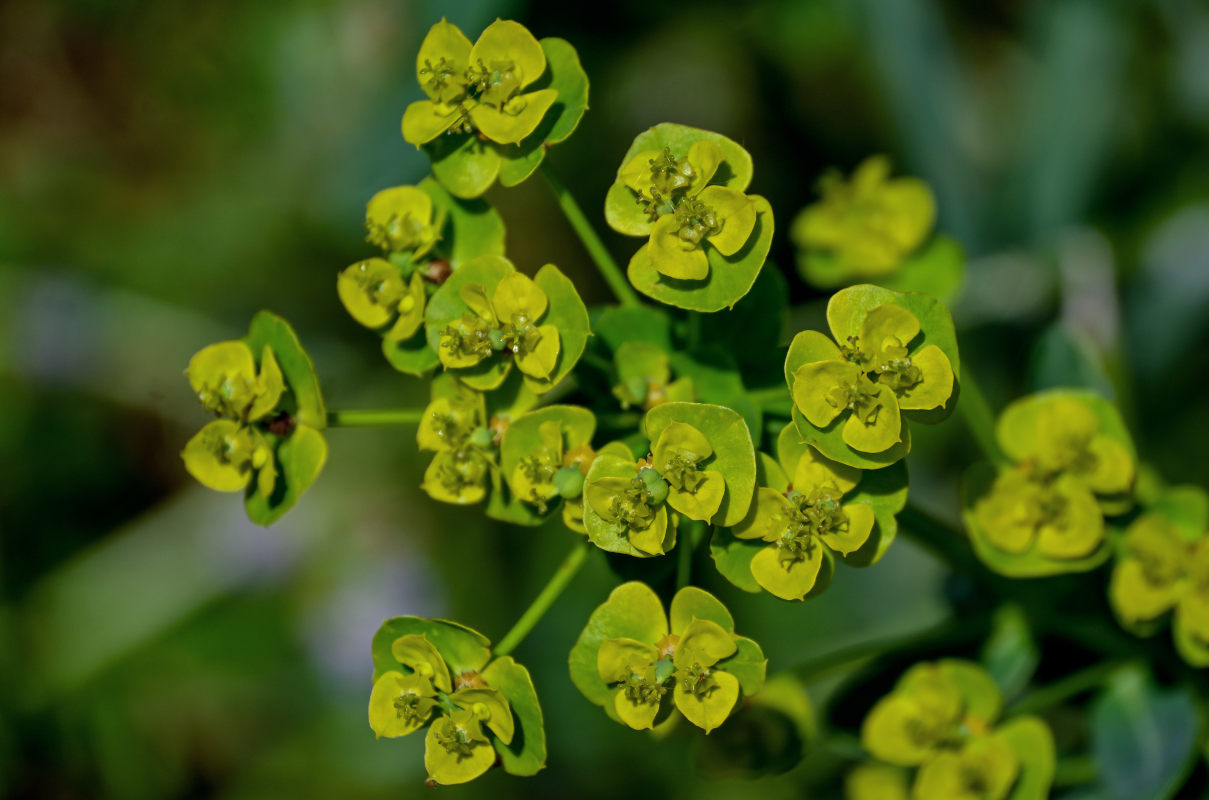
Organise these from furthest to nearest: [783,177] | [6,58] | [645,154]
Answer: [6,58]
[783,177]
[645,154]

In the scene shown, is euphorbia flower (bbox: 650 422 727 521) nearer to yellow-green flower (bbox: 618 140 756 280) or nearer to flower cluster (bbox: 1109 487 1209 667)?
yellow-green flower (bbox: 618 140 756 280)

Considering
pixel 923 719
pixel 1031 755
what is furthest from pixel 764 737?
pixel 1031 755

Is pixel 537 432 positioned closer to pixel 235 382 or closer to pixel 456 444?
pixel 456 444

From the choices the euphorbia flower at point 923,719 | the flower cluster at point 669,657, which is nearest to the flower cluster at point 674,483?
the flower cluster at point 669,657

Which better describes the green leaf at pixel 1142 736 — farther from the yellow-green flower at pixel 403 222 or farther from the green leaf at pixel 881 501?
the yellow-green flower at pixel 403 222

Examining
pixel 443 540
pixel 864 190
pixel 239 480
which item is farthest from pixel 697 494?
pixel 443 540

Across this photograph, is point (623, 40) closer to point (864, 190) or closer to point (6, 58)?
point (864, 190)
